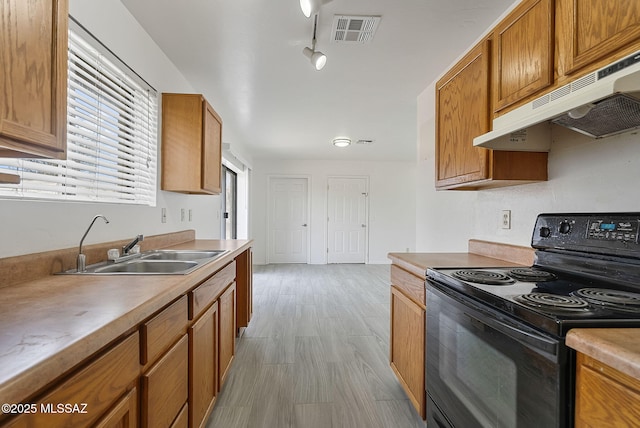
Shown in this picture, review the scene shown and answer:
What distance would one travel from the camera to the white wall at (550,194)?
117 centimetres

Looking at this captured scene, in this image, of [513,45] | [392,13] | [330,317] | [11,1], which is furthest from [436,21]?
[330,317]

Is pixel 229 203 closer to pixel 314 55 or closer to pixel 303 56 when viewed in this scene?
pixel 303 56

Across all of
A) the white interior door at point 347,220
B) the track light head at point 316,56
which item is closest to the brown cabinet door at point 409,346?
the track light head at point 316,56

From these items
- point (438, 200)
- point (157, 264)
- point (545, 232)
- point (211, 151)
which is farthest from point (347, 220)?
point (545, 232)

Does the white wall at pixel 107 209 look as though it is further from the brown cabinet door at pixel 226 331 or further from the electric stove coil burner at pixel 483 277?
the electric stove coil burner at pixel 483 277

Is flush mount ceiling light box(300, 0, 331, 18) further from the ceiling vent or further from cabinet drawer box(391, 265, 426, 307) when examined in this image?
cabinet drawer box(391, 265, 426, 307)

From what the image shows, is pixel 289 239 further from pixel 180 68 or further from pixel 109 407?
pixel 109 407

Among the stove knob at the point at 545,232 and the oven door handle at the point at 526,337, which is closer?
the oven door handle at the point at 526,337

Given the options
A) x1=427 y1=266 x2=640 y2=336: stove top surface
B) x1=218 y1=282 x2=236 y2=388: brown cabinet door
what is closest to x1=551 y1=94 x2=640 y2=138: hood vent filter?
x1=427 y1=266 x2=640 y2=336: stove top surface

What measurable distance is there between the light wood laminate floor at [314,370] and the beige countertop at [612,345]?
49.9 inches

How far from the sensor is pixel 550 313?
0.78 meters

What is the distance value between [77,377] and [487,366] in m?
1.13

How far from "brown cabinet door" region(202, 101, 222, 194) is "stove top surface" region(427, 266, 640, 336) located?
6.01 ft

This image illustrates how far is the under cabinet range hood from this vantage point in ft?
2.66
